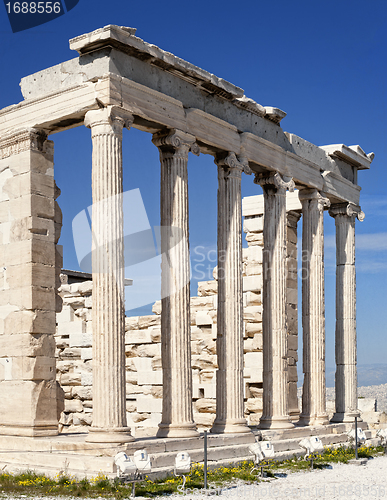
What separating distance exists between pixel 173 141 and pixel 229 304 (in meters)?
4.25

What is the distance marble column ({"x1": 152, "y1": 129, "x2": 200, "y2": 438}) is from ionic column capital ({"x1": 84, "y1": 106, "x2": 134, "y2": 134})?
1771mm

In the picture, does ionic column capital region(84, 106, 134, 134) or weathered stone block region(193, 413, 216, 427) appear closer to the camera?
ionic column capital region(84, 106, 134, 134)

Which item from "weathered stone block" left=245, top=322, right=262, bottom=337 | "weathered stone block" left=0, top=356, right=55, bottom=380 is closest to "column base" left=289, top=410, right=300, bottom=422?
"weathered stone block" left=245, top=322, right=262, bottom=337

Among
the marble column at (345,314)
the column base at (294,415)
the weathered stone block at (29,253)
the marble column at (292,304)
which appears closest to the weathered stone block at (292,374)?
the marble column at (292,304)

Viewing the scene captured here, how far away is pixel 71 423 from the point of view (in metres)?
24.5

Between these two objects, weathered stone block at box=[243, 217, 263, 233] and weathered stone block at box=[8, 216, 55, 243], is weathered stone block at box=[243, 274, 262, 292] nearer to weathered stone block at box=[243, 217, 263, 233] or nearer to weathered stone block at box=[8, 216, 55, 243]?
weathered stone block at box=[243, 217, 263, 233]

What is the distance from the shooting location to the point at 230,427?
17938 mm

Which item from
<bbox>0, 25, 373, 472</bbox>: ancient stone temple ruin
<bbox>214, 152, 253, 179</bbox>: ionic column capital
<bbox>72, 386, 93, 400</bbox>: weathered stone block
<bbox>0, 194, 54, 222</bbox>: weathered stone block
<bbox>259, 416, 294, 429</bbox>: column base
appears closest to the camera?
<bbox>0, 25, 373, 472</bbox>: ancient stone temple ruin

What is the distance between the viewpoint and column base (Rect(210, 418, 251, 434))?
58.7ft

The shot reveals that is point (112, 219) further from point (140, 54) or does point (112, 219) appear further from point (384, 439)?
point (384, 439)

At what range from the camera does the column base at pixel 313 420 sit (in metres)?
21.8

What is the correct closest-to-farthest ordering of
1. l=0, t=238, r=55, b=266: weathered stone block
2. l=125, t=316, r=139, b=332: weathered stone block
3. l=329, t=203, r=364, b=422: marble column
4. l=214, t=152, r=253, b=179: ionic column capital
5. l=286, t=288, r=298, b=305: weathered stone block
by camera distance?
l=0, t=238, r=55, b=266: weathered stone block < l=214, t=152, r=253, b=179: ionic column capital < l=329, t=203, r=364, b=422: marble column < l=125, t=316, r=139, b=332: weathered stone block < l=286, t=288, r=298, b=305: weathered stone block

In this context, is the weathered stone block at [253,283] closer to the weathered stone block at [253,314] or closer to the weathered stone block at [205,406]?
the weathered stone block at [253,314]

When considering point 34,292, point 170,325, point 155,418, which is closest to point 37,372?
point 34,292
